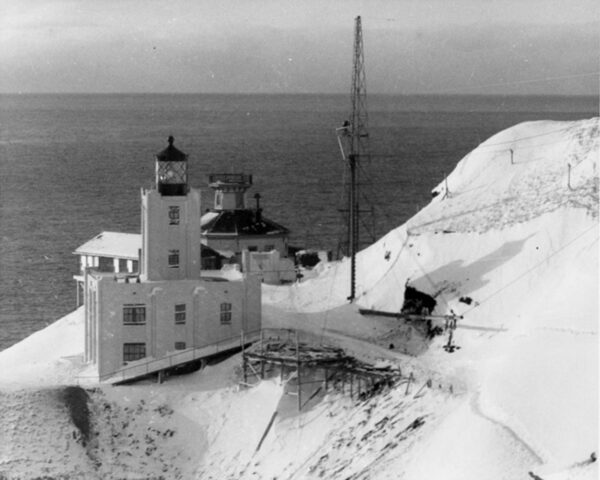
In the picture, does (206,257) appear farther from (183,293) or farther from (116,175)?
(116,175)

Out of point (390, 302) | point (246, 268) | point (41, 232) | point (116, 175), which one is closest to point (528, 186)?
point (390, 302)

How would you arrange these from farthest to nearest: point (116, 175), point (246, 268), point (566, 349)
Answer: point (116, 175) → point (246, 268) → point (566, 349)

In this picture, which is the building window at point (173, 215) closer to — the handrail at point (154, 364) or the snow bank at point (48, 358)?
the handrail at point (154, 364)

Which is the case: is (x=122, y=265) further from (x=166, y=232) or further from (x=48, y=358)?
(x=166, y=232)

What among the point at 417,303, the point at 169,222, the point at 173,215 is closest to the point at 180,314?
the point at 169,222

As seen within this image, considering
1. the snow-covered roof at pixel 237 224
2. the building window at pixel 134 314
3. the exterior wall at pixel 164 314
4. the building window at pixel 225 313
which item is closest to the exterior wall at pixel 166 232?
the exterior wall at pixel 164 314

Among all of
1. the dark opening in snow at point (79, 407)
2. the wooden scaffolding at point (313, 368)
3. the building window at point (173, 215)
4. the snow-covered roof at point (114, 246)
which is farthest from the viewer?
the snow-covered roof at point (114, 246)

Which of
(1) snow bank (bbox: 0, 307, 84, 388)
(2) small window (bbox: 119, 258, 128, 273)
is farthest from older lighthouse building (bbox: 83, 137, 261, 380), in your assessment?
(2) small window (bbox: 119, 258, 128, 273)
